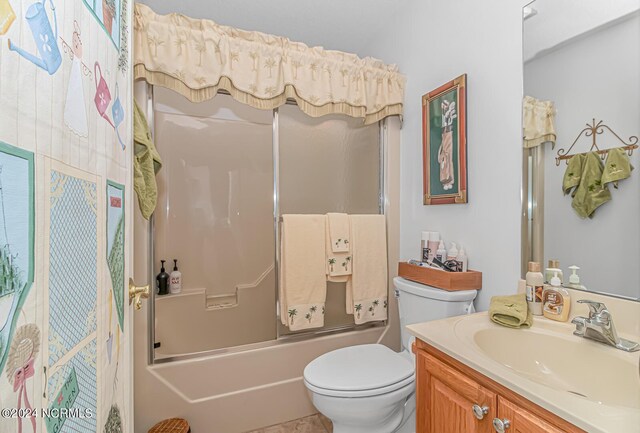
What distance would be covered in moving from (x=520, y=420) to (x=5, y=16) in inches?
43.3

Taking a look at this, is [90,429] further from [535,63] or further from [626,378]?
[535,63]

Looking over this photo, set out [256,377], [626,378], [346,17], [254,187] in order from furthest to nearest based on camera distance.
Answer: [254,187] < [346,17] < [256,377] < [626,378]

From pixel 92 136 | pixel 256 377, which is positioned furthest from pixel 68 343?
pixel 256 377

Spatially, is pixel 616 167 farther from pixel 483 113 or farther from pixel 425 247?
pixel 425 247

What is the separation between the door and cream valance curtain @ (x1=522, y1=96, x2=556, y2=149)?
4.53 feet

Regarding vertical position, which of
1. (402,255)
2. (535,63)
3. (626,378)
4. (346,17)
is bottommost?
(626,378)

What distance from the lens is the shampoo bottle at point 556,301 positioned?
103 cm

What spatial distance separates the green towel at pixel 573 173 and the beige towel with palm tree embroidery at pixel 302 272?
44.8 inches

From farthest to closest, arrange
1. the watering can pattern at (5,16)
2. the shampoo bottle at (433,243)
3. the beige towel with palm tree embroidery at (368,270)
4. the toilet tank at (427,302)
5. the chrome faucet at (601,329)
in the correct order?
the beige towel with palm tree embroidery at (368,270) < the shampoo bottle at (433,243) < the toilet tank at (427,302) < the chrome faucet at (601,329) < the watering can pattern at (5,16)

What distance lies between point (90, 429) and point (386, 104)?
1.95 m

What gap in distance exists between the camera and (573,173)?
1.06 m

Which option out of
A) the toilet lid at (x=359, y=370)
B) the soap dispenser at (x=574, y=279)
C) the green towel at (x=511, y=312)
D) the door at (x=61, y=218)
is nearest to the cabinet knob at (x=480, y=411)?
the green towel at (x=511, y=312)

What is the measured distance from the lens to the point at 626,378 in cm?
78

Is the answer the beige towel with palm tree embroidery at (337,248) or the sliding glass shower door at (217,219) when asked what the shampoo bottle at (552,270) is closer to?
the beige towel with palm tree embroidery at (337,248)
